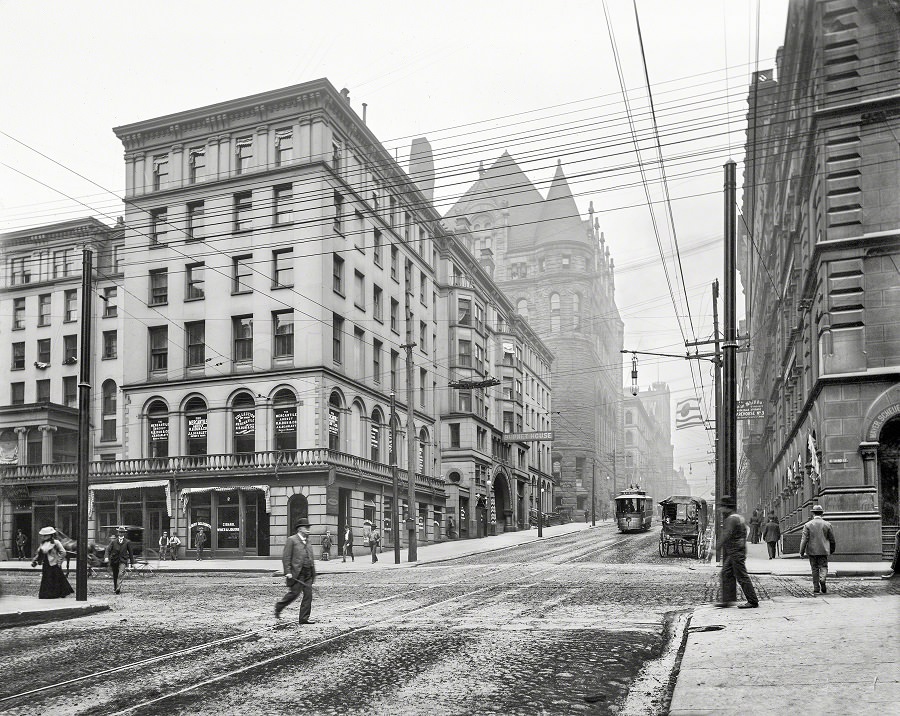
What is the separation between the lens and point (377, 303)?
4969cm

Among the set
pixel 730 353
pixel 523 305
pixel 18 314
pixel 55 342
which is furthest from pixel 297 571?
pixel 523 305

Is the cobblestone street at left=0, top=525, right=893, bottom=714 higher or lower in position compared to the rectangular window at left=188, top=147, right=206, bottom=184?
lower

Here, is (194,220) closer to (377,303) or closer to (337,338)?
(337,338)

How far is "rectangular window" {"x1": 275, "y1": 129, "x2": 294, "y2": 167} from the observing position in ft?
145

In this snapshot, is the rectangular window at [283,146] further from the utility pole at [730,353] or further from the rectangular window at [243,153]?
the utility pole at [730,353]

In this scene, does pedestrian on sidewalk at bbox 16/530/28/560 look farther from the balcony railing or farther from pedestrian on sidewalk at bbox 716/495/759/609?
pedestrian on sidewalk at bbox 716/495/759/609

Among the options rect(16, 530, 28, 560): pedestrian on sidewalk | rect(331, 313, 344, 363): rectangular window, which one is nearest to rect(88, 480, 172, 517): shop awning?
rect(16, 530, 28, 560): pedestrian on sidewalk

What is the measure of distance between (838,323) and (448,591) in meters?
14.6

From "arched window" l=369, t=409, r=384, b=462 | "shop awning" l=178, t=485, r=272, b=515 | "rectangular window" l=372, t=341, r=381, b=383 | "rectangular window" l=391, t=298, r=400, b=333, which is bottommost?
"shop awning" l=178, t=485, r=272, b=515

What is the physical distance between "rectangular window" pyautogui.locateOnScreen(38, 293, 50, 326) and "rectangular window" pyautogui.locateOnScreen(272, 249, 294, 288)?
18.6 metres

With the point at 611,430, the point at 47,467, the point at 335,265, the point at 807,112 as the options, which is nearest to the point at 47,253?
the point at 47,467

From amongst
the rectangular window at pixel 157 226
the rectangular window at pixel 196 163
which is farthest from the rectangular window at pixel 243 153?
the rectangular window at pixel 157 226

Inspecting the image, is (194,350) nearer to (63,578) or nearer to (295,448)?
(295,448)

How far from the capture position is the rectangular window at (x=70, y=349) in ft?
176
